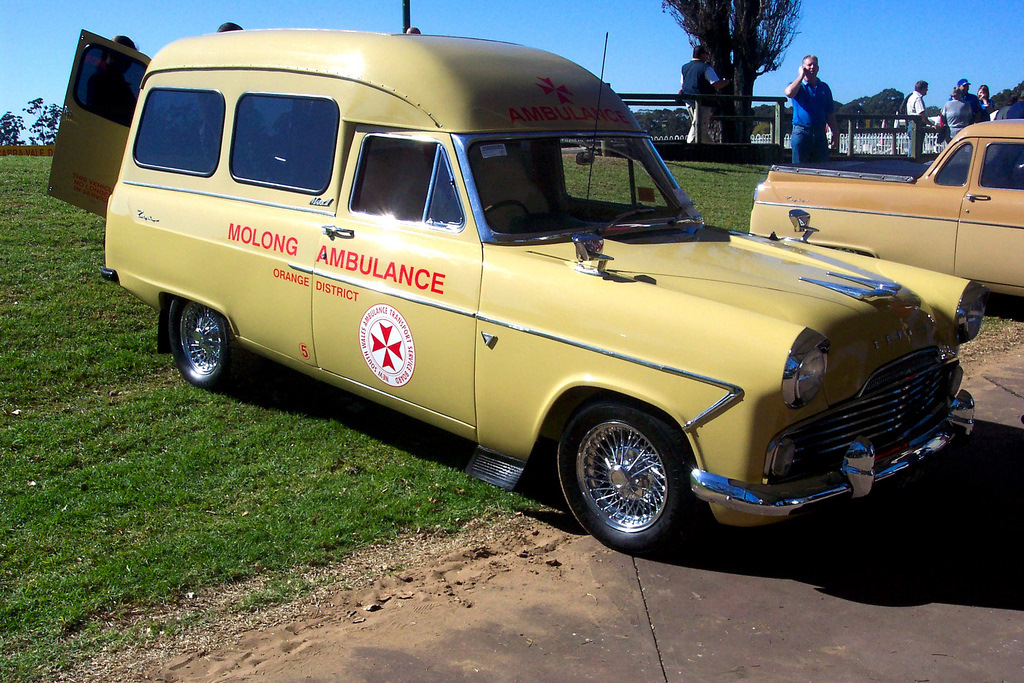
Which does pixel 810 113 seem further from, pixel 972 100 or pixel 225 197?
pixel 225 197

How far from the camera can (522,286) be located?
13.8ft

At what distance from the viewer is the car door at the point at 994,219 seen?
25.4ft

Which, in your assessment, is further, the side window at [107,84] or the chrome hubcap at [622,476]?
the side window at [107,84]

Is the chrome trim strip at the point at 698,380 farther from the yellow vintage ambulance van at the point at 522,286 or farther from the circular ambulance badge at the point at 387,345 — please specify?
the circular ambulance badge at the point at 387,345

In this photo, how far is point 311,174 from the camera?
5.20m

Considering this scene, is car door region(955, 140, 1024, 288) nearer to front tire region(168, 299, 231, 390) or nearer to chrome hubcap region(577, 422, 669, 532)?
chrome hubcap region(577, 422, 669, 532)

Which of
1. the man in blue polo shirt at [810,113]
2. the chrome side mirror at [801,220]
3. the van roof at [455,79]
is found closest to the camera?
the van roof at [455,79]

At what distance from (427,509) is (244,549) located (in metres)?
0.88

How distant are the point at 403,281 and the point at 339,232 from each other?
561 mm

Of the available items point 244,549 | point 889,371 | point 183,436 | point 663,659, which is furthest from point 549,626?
point 183,436

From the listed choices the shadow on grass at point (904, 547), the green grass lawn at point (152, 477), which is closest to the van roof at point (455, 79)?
the green grass lawn at point (152, 477)

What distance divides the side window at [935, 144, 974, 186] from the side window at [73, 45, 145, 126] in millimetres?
6889

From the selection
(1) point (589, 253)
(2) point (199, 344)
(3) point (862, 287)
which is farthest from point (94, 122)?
(3) point (862, 287)

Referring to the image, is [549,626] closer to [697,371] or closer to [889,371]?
[697,371]
